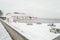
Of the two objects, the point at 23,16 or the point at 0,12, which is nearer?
the point at 23,16

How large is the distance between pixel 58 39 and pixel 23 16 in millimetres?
24128

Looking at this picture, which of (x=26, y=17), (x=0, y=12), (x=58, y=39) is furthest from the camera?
(x=0, y=12)

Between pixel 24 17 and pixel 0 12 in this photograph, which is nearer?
pixel 24 17

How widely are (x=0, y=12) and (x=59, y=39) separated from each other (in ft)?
133

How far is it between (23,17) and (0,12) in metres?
17.6

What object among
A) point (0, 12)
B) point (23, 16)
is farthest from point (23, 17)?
point (0, 12)

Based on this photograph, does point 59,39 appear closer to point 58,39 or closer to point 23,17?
point 58,39

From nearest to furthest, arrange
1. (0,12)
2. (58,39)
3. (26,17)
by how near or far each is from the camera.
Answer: (58,39) < (26,17) < (0,12)

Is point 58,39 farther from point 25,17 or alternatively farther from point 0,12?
point 0,12

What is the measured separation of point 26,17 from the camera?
82.1ft

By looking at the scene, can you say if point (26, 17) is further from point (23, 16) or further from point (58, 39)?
point (58, 39)

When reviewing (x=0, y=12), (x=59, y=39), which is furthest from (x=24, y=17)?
(x=59, y=39)

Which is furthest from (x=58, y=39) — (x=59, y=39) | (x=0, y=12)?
(x=0, y=12)

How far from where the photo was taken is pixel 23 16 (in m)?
26.4
